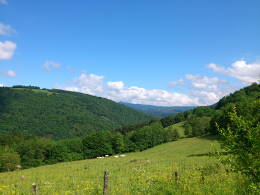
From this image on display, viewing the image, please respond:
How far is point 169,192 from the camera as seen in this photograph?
897 cm

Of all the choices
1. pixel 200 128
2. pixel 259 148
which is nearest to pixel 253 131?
pixel 259 148

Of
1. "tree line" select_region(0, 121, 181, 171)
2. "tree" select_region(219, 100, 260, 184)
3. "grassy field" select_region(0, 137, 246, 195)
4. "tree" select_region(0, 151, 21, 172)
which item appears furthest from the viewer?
"tree line" select_region(0, 121, 181, 171)

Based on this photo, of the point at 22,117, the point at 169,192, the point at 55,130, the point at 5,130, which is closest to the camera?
the point at 169,192

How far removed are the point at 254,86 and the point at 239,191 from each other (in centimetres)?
13401

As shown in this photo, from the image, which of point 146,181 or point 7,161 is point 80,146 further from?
point 146,181

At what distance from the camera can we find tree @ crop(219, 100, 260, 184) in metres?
5.64

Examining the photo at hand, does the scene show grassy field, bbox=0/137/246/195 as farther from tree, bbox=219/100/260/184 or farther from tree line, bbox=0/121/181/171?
tree line, bbox=0/121/181/171

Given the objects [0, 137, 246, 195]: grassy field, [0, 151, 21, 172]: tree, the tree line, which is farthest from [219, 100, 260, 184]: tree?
the tree line

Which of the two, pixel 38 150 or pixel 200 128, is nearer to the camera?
pixel 38 150

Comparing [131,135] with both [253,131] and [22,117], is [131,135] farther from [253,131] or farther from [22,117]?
[22,117]

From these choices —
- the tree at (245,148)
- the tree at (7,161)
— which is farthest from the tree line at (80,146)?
the tree at (245,148)

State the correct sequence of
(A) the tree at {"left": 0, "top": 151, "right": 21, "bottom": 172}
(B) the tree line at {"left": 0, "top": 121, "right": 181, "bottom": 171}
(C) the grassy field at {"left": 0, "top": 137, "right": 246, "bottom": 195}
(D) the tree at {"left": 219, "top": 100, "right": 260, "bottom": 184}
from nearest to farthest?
(D) the tree at {"left": 219, "top": 100, "right": 260, "bottom": 184} → (C) the grassy field at {"left": 0, "top": 137, "right": 246, "bottom": 195} → (A) the tree at {"left": 0, "top": 151, "right": 21, "bottom": 172} → (B) the tree line at {"left": 0, "top": 121, "right": 181, "bottom": 171}

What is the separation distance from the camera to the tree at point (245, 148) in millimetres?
5637

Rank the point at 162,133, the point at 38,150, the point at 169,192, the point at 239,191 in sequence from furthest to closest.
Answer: the point at 162,133, the point at 38,150, the point at 169,192, the point at 239,191
